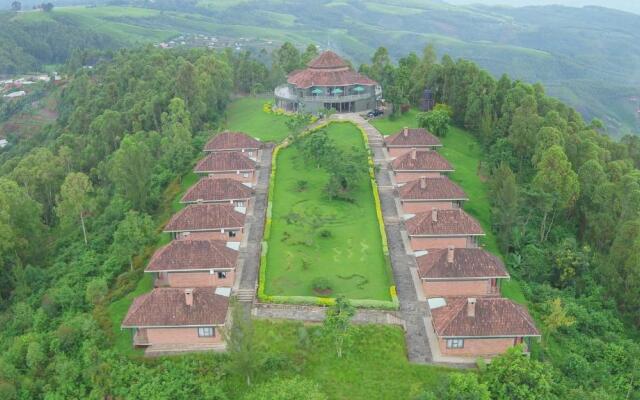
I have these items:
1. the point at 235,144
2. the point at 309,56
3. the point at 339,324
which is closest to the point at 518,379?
the point at 339,324

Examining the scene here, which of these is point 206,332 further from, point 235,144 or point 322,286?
point 235,144

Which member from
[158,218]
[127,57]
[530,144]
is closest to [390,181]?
[530,144]

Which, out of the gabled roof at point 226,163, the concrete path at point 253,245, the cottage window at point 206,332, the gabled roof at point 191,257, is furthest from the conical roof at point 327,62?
the cottage window at point 206,332

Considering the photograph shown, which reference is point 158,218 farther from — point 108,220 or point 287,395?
point 287,395

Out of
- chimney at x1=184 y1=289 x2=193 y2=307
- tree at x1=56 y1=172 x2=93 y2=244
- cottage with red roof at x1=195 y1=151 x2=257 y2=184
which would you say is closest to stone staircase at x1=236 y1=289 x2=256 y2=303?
chimney at x1=184 y1=289 x2=193 y2=307

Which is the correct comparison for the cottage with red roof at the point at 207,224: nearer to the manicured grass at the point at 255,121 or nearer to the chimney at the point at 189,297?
the chimney at the point at 189,297
